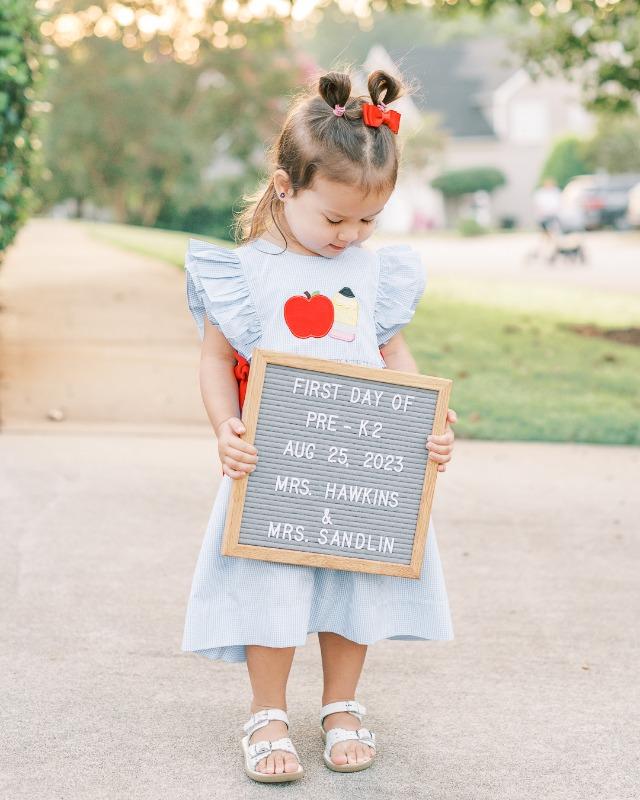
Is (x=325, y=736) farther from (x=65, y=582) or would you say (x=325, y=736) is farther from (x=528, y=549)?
(x=528, y=549)

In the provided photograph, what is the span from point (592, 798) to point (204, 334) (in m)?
1.44

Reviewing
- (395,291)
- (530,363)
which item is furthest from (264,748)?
(530,363)

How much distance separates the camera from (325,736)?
9.96 feet

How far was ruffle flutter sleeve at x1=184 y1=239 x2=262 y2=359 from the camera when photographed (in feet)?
9.67

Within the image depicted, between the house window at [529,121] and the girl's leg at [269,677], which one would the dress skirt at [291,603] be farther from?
the house window at [529,121]

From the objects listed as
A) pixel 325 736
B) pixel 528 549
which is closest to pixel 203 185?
pixel 528 549

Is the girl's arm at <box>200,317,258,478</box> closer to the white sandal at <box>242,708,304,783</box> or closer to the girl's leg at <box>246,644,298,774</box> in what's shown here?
the girl's leg at <box>246,644,298,774</box>


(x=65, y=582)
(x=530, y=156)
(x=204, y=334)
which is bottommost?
(x=65, y=582)

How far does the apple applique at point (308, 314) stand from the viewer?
2.95 meters

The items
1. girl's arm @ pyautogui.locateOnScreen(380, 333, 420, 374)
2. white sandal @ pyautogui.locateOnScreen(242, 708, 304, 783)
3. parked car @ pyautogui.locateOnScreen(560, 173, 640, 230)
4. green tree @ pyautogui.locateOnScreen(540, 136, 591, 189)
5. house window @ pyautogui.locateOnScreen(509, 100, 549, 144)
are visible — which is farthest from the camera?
house window @ pyautogui.locateOnScreen(509, 100, 549, 144)

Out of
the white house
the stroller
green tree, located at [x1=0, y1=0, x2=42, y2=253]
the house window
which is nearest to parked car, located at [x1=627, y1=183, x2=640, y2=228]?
the stroller

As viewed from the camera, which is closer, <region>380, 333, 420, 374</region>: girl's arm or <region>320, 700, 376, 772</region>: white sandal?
<region>320, 700, 376, 772</region>: white sandal

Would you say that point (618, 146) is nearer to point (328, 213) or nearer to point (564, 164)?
point (564, 164)

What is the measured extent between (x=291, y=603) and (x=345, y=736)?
355 mm
